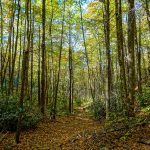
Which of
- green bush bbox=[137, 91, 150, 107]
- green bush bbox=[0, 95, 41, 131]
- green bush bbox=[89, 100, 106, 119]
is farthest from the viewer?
green bush bbox=[89, 100, 106, 119]

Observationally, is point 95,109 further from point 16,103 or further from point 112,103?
point 16,103

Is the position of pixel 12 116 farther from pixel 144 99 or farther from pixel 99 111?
pixel 99 111

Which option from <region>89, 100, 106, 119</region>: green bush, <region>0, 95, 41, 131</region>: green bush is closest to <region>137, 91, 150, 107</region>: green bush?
<region>0, 95, 41, 131</region>: green bush

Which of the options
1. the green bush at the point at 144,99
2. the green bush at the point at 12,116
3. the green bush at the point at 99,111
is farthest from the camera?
the green bush at the point at 99,111

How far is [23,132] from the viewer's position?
1021 centimetres

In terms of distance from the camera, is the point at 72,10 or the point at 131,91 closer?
the point at 131,91

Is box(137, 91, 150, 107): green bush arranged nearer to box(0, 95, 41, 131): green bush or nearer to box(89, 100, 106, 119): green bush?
box(0, 95, 41, 131): green bush

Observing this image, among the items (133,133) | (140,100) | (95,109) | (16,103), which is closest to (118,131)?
(133,133)

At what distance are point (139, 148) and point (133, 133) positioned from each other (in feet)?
2.82

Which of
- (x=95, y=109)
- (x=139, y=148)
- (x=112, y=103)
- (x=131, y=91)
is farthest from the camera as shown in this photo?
(x=95, y=109)

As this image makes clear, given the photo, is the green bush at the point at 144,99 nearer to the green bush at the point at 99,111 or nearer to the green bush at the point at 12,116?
the green bush at the point at 12,116

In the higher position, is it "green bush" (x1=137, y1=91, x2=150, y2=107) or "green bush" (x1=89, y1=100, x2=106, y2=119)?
"green bush" (x1=137, y1=91, x2=150, y2=107)

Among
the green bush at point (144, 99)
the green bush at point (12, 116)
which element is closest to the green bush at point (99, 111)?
the green bush at point (144, 99)

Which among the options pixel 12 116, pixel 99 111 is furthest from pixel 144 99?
pixel 12 116
